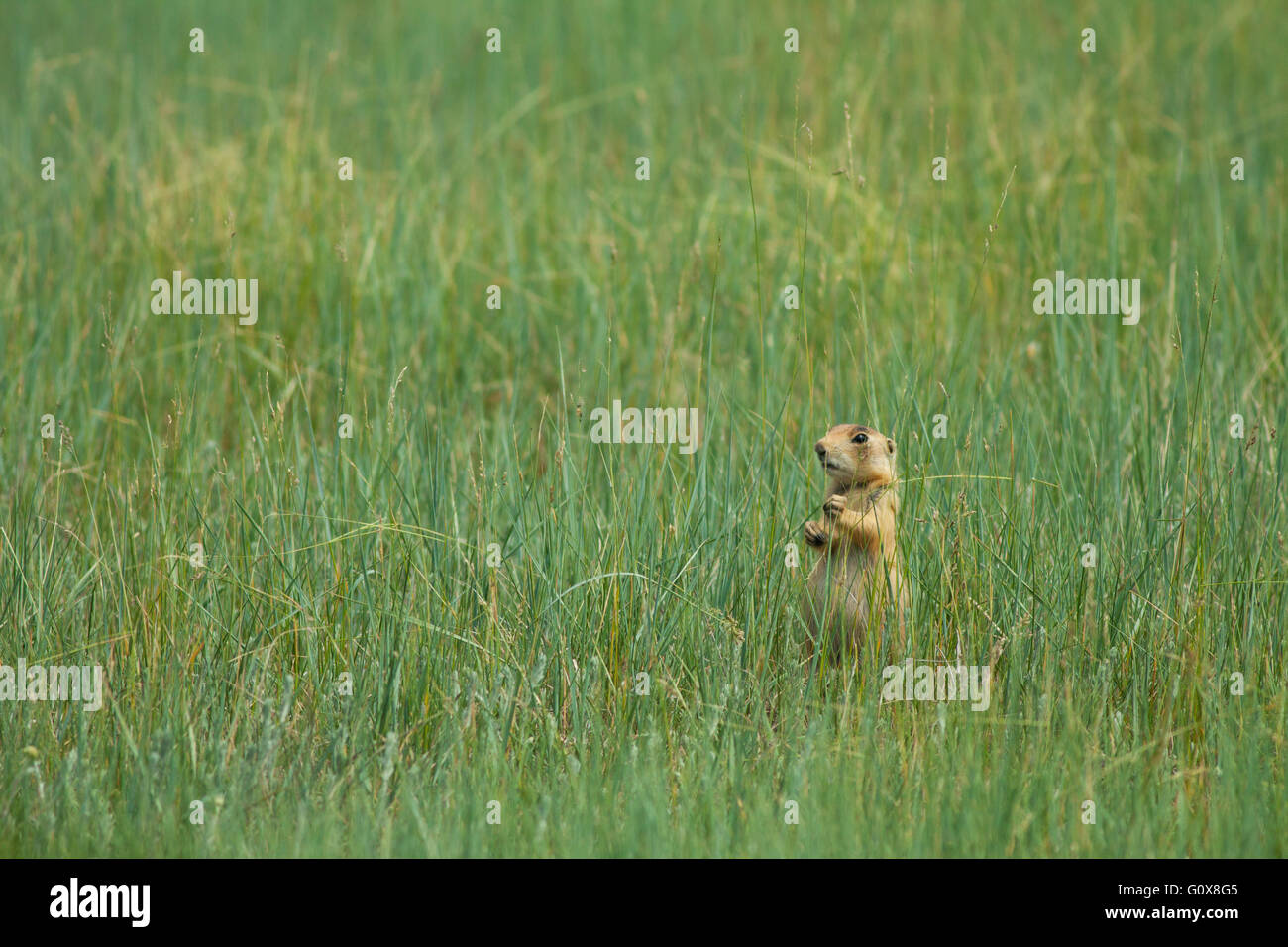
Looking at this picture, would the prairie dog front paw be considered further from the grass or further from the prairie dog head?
the grass

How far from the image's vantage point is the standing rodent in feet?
15.3

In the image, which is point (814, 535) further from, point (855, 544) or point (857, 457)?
point (857, 457)

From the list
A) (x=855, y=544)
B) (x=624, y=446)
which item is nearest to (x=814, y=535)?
(x=855, y=544)

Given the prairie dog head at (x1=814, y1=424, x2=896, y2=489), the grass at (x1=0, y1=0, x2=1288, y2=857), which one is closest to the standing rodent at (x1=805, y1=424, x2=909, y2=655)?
the prairie dog head at (x1=814, y1=424, x2=896, y2=489)

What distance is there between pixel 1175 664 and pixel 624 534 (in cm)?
200

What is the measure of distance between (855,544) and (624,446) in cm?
99

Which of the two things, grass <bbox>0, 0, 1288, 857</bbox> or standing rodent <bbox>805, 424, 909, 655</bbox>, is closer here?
grass <bbox>0, 0, 1288, 857</bbox>

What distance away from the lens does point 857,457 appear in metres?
4.78

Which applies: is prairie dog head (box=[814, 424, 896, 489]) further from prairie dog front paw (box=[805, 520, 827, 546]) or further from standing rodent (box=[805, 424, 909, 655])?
prairie dog front paw (box=[805, 520, 827, 546])

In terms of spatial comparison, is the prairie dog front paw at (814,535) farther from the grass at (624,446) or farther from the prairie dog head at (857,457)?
the grass at (624,446)

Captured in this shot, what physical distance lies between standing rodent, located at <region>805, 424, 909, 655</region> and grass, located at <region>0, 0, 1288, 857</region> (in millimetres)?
161

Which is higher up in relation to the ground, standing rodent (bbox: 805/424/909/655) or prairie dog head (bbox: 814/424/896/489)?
prairie dog head (bbox: 814/424/896/489)

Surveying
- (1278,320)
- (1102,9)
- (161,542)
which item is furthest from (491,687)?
(1102,9)

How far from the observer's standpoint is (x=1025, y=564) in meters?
5.18
